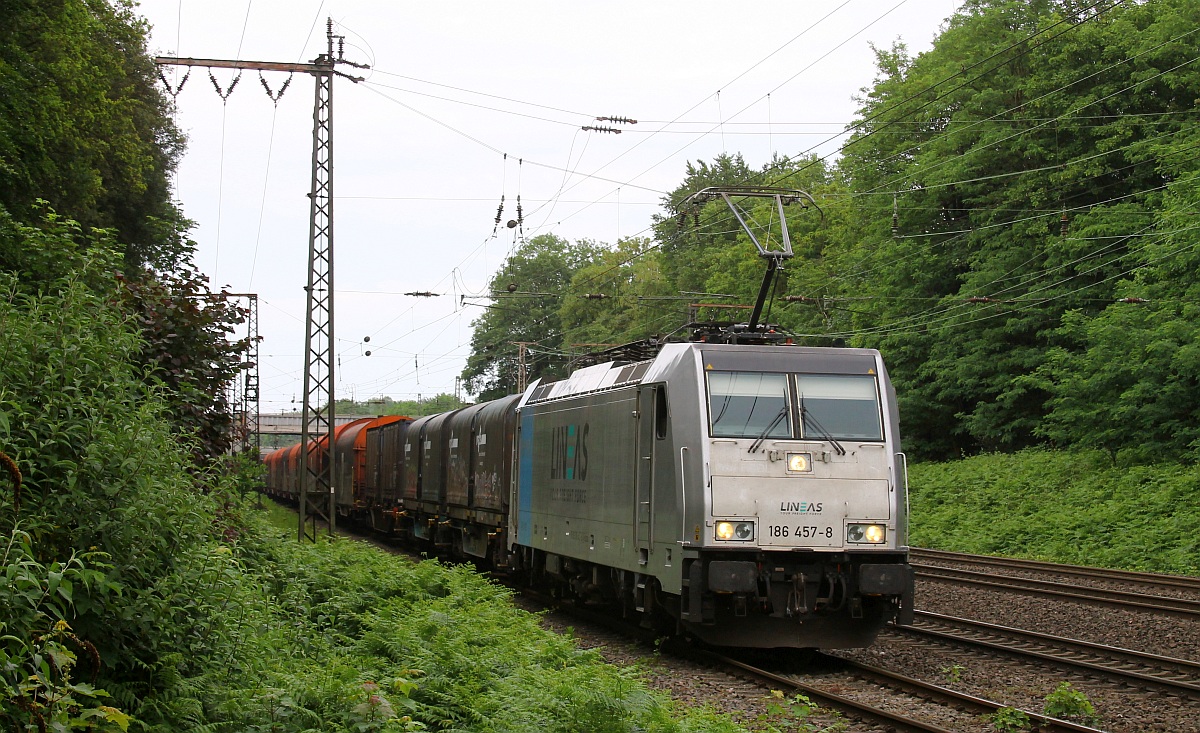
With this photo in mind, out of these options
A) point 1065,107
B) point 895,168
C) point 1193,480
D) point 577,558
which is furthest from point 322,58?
point 895,168

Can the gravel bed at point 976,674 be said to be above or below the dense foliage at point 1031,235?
below

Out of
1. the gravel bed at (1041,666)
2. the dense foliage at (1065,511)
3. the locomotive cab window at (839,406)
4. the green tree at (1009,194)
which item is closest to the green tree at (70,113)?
the locomotive cab window at (839,406)

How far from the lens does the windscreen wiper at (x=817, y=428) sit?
11.6m

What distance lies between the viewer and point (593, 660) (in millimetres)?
9898

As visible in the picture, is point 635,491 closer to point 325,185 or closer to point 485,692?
point 485,692

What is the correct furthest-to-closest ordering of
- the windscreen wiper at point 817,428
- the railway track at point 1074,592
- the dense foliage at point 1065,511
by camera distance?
the dense foliage at point 1065,511 < the railway track at point 1074,592 < the windscreen wiper at point 817,428

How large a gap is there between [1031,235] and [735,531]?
2698cm

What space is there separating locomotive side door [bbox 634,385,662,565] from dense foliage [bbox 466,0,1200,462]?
1328 cm

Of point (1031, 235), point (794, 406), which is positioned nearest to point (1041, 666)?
point (794, 406)

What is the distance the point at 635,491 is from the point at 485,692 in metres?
5.00

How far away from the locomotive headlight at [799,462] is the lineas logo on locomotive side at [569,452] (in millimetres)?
3846

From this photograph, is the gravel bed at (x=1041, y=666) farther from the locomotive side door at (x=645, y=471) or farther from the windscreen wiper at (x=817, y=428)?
the locomotive side door at (x=645, y=471)

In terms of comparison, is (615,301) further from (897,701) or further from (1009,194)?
(897,701)

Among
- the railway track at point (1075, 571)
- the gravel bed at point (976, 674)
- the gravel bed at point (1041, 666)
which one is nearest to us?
the gravel bed at point (976, 674)
